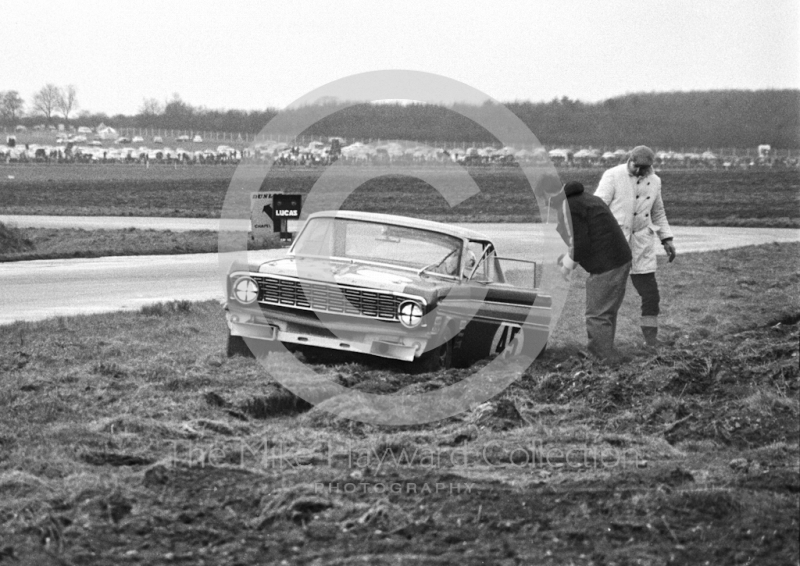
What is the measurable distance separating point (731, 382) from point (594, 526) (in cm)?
328

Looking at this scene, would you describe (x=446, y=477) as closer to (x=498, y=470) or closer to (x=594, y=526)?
(x=498, y=470)

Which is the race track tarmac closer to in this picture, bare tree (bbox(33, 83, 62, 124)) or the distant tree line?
the distant tree line

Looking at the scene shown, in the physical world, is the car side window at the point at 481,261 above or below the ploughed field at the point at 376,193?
above

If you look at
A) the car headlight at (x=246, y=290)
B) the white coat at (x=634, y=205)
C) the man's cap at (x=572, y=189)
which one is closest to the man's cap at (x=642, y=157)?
the white coat at (x=634, y=205)

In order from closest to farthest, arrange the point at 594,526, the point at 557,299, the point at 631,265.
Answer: the point at 594,526
the point at 631,265
the point at 557,299

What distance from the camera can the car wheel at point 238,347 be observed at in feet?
28.0

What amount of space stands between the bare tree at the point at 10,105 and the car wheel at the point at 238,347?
13889 centimetres

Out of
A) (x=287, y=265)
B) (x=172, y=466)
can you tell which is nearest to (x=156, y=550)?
(x=172, y=466)

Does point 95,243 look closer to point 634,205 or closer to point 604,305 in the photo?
point 634,205

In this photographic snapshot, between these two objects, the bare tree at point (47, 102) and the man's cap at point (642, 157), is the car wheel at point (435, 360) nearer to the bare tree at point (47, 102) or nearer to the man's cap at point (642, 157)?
the man's cap at point (642, 157)

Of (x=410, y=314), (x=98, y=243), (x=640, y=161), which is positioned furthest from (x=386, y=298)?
(x=98, y=243)

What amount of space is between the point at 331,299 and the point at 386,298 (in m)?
0.43

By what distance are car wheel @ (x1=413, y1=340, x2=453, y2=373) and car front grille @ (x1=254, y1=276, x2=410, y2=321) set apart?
1.62 ft

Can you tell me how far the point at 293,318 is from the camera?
7852 millimetres
